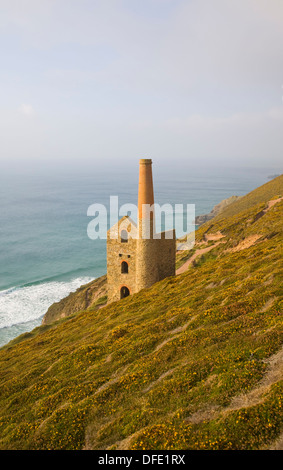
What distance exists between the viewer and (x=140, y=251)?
104ft

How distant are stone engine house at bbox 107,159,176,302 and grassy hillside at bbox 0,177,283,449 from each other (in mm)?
8940

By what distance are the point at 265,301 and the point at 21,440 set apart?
42.7 ft

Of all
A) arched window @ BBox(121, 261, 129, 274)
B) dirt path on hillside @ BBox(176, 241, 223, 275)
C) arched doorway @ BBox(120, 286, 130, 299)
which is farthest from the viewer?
dirt path on hillside @ BBox(176, 241, 223, 275)

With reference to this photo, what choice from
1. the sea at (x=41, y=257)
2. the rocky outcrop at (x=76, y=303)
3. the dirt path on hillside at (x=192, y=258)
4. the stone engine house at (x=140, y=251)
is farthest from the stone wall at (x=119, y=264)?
the sea at (x=41, y=257)

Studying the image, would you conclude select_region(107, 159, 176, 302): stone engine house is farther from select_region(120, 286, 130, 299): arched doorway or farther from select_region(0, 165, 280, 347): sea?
select_region(0, 165, 280, 347): sea

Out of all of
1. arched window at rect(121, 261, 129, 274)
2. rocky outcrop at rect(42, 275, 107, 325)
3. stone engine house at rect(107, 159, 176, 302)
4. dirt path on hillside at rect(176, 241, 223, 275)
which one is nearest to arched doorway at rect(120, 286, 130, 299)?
stone engine house at rect(107, 159, 176, 302)

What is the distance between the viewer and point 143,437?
9609 mm

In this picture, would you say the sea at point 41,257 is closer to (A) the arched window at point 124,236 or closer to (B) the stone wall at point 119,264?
(B) the stone wall at point 119,264

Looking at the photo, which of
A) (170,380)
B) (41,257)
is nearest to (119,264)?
(170,380)

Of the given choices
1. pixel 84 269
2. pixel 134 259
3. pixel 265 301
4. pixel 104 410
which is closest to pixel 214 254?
pixel 134 259

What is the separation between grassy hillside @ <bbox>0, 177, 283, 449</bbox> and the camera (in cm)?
937

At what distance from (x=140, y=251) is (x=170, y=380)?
19.9 meters

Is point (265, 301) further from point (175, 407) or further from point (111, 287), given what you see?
point (111, 287)

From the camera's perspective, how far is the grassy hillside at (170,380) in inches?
369
